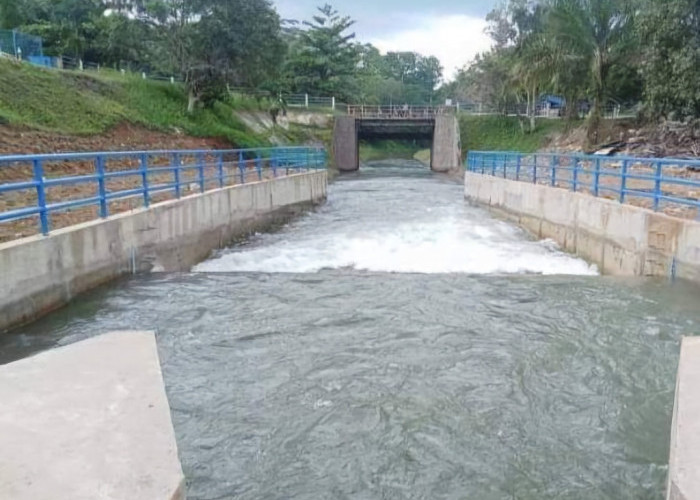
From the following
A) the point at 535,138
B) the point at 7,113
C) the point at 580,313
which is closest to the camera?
the point at 580,313

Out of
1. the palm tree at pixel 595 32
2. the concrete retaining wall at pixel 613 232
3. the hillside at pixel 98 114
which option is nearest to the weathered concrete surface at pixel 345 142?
the hillside at pixel 98 114

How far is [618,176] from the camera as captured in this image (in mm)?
11047

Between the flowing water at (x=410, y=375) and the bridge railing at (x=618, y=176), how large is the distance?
74.4 inches

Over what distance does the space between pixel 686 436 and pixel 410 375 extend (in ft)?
8.78

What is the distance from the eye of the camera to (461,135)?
154 ft

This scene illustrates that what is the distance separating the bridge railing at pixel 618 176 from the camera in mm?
9586

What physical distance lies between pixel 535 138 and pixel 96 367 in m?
41.0

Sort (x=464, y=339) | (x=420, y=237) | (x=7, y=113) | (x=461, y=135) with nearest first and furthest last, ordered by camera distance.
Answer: (x=464, y=339)
(x=420, y=237)
(x=7, y=113)
(x=461, y=135)

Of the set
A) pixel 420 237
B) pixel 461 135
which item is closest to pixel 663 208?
pixel 420 237

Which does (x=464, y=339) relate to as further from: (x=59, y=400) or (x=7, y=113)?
(x=7, y=113)

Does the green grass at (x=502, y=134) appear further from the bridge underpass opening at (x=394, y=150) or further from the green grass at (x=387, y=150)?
the green grass at (x=387, y=150)

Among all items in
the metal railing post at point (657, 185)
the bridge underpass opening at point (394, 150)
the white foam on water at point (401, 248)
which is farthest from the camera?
the bridge underpass opening at point (394, 150)

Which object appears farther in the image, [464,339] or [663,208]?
[663,208]

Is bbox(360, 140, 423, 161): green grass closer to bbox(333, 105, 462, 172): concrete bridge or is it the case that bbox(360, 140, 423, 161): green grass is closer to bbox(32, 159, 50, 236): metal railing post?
bbox(333, 105, 462, 172): concrete bridge
